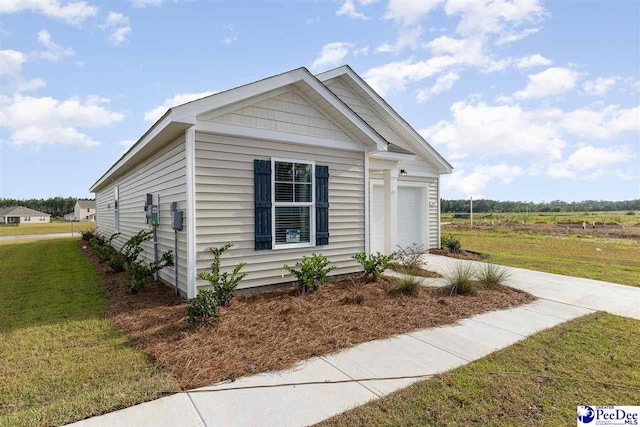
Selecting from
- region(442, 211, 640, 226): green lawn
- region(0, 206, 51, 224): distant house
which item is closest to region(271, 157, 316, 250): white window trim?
region(442, 211, 640, 226): green lawn

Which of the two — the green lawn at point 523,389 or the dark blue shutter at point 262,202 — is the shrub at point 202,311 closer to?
the dark blue shutter at point 262,202

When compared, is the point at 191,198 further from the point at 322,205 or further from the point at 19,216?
the point at 19,216

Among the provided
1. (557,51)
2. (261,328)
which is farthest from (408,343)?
(557,51)

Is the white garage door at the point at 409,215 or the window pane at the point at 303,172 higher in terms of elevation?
the window pane at the point at 303,172

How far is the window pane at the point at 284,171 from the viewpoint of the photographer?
6.00m

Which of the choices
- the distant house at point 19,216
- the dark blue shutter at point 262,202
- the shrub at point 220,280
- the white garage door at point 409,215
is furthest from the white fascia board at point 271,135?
the distant house at point 19,216

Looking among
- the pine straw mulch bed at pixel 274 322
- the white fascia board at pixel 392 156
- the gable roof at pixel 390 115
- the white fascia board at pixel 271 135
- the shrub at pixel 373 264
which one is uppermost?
the gable roof at pixel 390 115

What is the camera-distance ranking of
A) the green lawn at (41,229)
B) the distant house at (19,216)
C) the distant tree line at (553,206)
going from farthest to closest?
1. the distant tree line at (553,206)
2. the distant house at (19,216)
3. the green lawn at (41,229)

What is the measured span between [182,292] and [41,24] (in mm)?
7844

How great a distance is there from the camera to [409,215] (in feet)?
36.3

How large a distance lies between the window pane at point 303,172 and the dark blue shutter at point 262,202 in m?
0.65

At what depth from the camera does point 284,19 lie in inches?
321

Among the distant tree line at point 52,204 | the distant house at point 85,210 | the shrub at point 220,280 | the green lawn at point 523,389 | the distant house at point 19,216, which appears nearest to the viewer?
the green lawn at point 523,389

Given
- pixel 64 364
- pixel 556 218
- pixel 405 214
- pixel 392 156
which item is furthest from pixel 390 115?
pixel 556 218
